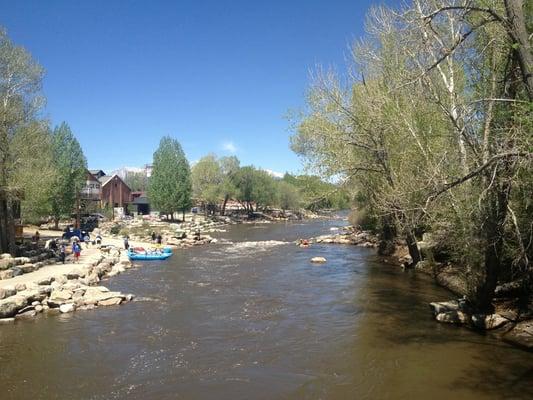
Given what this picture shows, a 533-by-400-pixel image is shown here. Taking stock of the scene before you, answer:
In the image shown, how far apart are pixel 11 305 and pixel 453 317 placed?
1574cm

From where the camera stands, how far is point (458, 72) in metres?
16.2

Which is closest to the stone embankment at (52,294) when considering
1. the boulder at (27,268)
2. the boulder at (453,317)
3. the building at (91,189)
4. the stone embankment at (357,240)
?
the boulder at (27,268)

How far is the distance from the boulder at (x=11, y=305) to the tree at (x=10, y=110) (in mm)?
8720

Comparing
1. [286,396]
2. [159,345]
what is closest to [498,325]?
[286,396]

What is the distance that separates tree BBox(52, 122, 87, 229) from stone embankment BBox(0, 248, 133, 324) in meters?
28.1

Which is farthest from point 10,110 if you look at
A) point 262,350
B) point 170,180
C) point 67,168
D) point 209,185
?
point 209,185

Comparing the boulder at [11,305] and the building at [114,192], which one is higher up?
the building at [114,192]

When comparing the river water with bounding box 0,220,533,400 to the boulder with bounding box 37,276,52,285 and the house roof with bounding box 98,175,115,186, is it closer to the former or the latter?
the boulder with bounding box 37,276,52,285

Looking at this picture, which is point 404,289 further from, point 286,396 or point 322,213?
point 322,213

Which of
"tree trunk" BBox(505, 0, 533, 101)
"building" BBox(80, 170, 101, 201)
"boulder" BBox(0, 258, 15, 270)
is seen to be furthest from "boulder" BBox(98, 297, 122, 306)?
"building" BBox(80, 170, 101, 201)

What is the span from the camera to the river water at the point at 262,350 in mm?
10250

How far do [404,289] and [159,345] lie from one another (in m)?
12.0

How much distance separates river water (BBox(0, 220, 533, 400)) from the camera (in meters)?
10.2

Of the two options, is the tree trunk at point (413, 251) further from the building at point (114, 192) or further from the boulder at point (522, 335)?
the building at point (114, 192)
